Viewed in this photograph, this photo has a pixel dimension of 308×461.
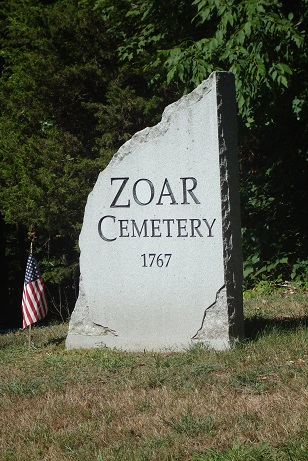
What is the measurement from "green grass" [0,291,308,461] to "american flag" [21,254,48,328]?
3.26 feet

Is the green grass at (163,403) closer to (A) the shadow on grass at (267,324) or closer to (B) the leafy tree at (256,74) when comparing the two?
(A) the shadow on grass at (267,324)

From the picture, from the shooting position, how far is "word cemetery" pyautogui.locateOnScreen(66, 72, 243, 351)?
6929 mm

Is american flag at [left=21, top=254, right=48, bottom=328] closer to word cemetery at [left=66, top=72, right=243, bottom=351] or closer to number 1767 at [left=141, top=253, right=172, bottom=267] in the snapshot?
word cemetery at [left=66, top=72, right=243, bottom=351]

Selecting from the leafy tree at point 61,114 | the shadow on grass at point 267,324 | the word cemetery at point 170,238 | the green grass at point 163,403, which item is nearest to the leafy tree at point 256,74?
the leafy tree at point 61,114

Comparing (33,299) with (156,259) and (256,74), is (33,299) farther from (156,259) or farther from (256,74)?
(256,74)

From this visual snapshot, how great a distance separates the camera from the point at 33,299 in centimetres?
864

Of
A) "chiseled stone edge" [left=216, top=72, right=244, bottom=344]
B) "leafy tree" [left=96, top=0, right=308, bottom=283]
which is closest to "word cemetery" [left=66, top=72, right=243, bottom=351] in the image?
"chiseled stone edge" [left=216, top=72, right=244, bottom=344]

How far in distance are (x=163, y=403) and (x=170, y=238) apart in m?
2.23

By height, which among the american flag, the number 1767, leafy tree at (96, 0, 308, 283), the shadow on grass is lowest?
the shadow on grass

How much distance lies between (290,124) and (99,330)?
6.43 metres

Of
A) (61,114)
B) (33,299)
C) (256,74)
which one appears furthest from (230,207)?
(61,114)

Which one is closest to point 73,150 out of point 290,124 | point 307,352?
point 290,124

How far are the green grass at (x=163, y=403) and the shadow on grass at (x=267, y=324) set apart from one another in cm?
4

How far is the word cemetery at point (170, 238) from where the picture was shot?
6.93 metres
